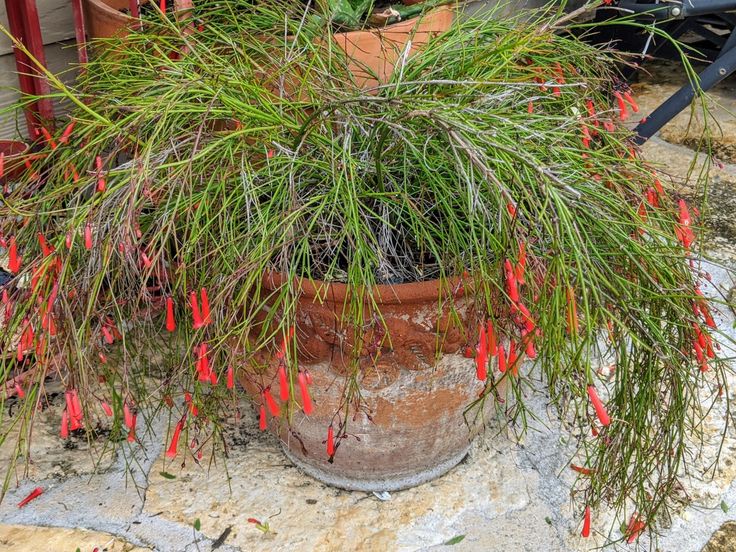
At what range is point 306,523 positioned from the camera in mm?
1600

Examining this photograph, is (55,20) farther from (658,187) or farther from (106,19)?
(658,187)

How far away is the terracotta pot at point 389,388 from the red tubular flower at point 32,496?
0.48 metres

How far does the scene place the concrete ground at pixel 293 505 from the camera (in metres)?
1.55

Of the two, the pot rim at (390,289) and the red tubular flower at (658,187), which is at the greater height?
the red tubular flower at (658,187)

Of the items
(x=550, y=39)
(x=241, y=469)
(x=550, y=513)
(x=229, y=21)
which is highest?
(x=229, y=21)

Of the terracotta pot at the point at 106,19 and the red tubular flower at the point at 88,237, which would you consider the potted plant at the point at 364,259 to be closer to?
the red tubular flower at the point at 88,237

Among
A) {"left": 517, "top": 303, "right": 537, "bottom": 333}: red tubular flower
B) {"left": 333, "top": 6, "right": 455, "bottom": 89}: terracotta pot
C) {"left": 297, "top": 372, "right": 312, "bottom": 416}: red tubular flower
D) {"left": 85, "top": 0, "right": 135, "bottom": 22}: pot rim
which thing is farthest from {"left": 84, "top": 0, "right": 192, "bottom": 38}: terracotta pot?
{"left": 517, "top": 303, "right": 537, "bottom": 333}: red tubular flower

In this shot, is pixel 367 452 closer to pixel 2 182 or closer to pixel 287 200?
pixel 287 200

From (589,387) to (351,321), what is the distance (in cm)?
44

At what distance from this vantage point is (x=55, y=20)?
2.17 metres

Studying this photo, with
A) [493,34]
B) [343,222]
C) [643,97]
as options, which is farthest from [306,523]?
[643,97]

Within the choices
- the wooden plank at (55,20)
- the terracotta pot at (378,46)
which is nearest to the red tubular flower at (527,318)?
the terracotta pot at (378,46)

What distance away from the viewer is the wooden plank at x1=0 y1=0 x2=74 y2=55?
214 cm

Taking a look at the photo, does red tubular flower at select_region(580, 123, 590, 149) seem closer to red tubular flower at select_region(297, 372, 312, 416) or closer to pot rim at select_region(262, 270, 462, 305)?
pot rim at select_region(262, 270, 462, 305)
